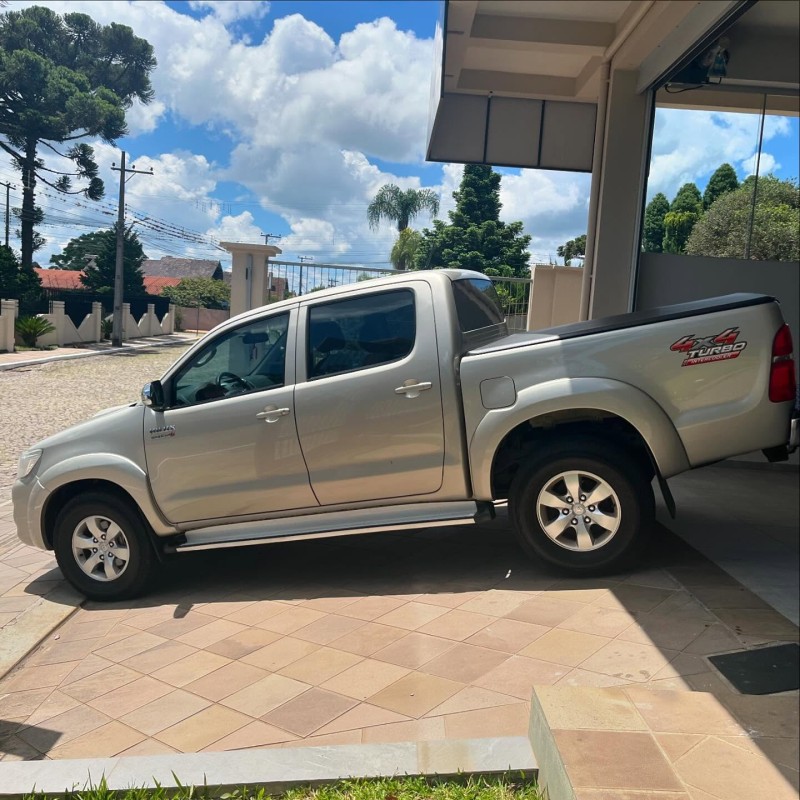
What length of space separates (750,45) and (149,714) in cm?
877

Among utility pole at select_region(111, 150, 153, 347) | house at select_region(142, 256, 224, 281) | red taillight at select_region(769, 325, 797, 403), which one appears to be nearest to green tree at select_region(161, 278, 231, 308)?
house at select_region(142, 256, 224, 281)

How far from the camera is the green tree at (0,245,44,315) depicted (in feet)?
22.2

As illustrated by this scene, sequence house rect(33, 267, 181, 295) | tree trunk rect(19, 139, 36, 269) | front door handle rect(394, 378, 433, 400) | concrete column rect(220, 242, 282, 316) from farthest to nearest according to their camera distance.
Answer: concrete column rect(220, 242, 282, 316)
house rect(33, 267, 181, 295)
tree trunk rect(19, 139, 36, 269)
front door handle rect(394, 378, 433, 400)

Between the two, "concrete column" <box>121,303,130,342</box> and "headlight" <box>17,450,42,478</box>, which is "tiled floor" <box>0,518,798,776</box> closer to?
"headlight" <box>17,450,42,478</box>

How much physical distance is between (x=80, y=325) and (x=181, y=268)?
342cm

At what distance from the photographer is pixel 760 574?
496 cm

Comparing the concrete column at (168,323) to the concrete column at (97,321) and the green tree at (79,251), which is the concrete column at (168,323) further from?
the green tree at (79,251)

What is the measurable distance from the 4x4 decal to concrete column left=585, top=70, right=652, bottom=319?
445cm

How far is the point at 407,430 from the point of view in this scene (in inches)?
198

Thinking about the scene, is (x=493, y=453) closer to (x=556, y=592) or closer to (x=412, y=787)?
(x=556, y=592)

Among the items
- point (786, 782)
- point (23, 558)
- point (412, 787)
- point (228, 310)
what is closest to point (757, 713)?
point (786, 782)

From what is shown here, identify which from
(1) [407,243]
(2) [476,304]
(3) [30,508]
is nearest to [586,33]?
(2) [476,304]

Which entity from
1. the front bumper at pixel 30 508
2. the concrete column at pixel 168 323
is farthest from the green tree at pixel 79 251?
the front bumper at pixel 30 508

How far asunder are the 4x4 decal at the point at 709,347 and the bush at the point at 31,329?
6.56 metres
